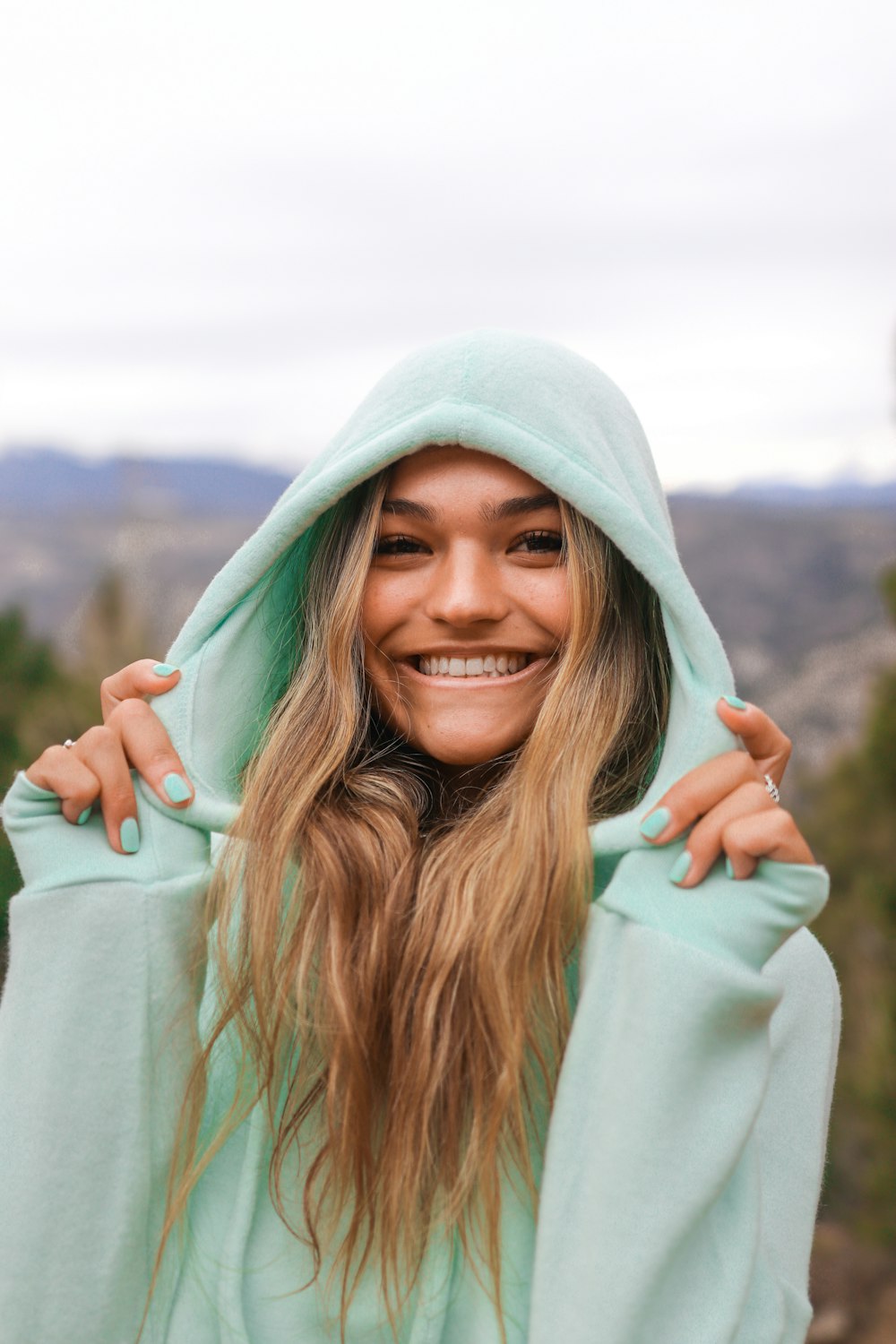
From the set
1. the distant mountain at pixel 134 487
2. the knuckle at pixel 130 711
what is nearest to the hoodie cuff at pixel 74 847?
the knuckle at pixel 130 711

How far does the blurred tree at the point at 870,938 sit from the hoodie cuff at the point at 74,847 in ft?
19.2

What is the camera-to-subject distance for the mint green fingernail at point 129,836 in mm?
1843

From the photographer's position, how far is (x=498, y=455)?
1.91m

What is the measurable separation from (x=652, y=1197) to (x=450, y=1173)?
30 cm

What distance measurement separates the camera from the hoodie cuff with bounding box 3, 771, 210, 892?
1.82 meters

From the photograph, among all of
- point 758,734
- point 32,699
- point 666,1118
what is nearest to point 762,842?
point 758,734

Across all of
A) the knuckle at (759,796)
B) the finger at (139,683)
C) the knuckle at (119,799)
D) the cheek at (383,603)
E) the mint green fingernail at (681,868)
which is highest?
the cheek at (383,603)

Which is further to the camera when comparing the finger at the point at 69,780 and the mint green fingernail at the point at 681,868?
the finger at the point at 69,780

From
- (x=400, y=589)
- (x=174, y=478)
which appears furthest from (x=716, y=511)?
(x=400, y=589)

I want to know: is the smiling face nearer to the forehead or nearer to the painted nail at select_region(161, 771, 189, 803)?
the forehead

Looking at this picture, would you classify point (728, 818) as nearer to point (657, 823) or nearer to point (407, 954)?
point (657, 823)

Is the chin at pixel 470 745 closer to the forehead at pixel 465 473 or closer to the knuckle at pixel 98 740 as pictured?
the forehead at pixel 465 473

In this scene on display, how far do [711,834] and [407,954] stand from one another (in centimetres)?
46

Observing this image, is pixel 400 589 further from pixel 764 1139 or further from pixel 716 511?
pixel 716 511
